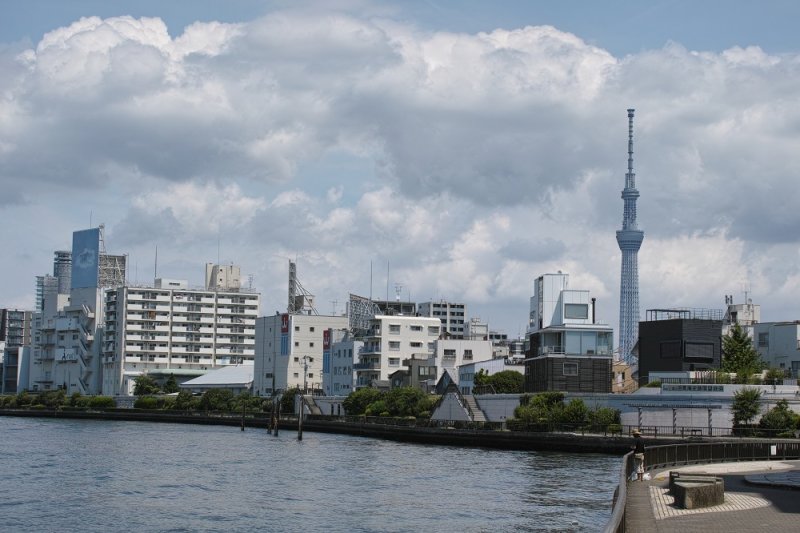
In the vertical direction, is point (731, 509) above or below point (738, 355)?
below

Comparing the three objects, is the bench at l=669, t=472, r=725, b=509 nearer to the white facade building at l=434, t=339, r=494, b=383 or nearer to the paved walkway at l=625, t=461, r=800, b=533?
the paved walkway at l=625, t=461, r=800, b=533

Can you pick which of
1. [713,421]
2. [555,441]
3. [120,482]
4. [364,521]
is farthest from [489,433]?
[364,521]

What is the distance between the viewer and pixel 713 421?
3219 inches

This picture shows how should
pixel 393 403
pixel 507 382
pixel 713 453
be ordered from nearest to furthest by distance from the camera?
pixel 713 453, pixel 393 403, pixel 507 382

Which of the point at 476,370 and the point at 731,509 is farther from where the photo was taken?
the point at 476,370

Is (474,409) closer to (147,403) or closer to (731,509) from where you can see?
(731,509)

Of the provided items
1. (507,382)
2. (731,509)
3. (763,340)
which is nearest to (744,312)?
(763,340)

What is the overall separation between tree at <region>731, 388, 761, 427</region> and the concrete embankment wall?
8.71m

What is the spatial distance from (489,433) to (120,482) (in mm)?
39309

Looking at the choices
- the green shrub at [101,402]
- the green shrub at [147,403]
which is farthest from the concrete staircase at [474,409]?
the green shrub at [101,402]

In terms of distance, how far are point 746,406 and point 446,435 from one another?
26805 mm

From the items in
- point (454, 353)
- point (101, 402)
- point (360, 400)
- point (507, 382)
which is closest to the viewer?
point (507, 382)

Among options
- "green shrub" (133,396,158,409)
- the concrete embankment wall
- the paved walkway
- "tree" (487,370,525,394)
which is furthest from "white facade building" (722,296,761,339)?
the paved walkway

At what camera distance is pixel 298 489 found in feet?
179
